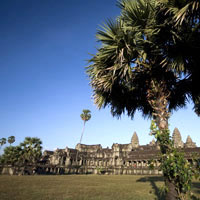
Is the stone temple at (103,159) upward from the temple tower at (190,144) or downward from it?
downward

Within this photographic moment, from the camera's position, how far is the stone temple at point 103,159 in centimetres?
4472

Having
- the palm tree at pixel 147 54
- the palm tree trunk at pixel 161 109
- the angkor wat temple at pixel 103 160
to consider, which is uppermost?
the palm tree at pixel 147 54

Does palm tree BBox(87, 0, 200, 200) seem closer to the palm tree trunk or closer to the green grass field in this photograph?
the palm tree trunk

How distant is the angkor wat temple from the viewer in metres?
44.4

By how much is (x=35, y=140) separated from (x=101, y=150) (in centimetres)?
3644

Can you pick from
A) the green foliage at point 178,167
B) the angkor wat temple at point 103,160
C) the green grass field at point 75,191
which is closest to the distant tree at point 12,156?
the angkor wat temple at point 103,160

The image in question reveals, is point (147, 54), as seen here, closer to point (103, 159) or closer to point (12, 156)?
point (12, 156)

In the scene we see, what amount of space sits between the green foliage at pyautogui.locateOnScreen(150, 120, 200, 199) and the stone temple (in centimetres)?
3976

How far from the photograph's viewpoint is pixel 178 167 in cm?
318

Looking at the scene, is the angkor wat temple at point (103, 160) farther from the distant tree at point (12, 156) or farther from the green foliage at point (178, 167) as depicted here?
the green foliage at point (178, 167)

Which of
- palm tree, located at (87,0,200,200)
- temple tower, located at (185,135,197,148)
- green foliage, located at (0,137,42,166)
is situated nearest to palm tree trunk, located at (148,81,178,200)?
palm tree, located at (87,0,200,200)

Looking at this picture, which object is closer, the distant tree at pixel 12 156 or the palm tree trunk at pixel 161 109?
the palm tree trunk at pixel 161 109

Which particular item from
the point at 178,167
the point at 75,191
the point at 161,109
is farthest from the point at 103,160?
the point at 178,167

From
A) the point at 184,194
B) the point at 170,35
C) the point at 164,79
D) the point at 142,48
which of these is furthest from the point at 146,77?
the point at 184,194
